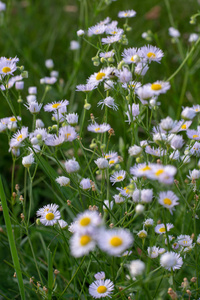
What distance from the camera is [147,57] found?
82cm

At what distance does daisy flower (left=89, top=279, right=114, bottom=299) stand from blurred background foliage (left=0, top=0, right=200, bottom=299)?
0.63 meters

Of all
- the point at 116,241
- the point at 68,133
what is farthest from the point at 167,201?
the point at 68,133

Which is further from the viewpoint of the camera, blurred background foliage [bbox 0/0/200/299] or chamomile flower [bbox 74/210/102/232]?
blurred background foliage [bbox 0/0/200/299]

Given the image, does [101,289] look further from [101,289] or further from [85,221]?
[85,221]

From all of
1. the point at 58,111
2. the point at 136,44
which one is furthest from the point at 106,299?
the point at 136,44

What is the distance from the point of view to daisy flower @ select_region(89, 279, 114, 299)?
671 mm

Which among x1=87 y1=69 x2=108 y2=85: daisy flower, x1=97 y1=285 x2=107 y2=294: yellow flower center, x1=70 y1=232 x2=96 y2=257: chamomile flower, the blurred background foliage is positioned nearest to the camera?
x1=70 y1=232 x2=96 y2=257: chamomile flower

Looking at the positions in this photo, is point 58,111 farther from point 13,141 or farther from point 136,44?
point 136,44

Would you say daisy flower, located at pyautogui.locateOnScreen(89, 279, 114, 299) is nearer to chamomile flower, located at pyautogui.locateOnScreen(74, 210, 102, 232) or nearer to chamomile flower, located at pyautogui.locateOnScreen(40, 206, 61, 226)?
chamomile flower, located at pyautogui.locateOnScreen(40, 206, 61, 226)

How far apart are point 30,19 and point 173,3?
0.87 m

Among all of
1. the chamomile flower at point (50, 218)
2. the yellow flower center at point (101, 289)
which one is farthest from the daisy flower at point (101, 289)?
the chamomile flower at point (50, 218)

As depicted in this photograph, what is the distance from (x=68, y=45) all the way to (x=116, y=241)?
1733 millimetres

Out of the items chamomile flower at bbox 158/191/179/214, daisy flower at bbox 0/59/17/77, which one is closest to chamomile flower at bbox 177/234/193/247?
chamomile flower at bbox 158/191/179/214

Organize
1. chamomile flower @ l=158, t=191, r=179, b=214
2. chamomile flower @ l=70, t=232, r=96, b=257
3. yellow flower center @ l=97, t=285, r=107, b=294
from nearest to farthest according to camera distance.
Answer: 1. chamomile flower @ l=70, t=232, r=96, b=257
2. chamomile flower @ l=158, t=191, r=179, b=214
3. yellow flower center @ l=97, t=285, r=107, b=294
